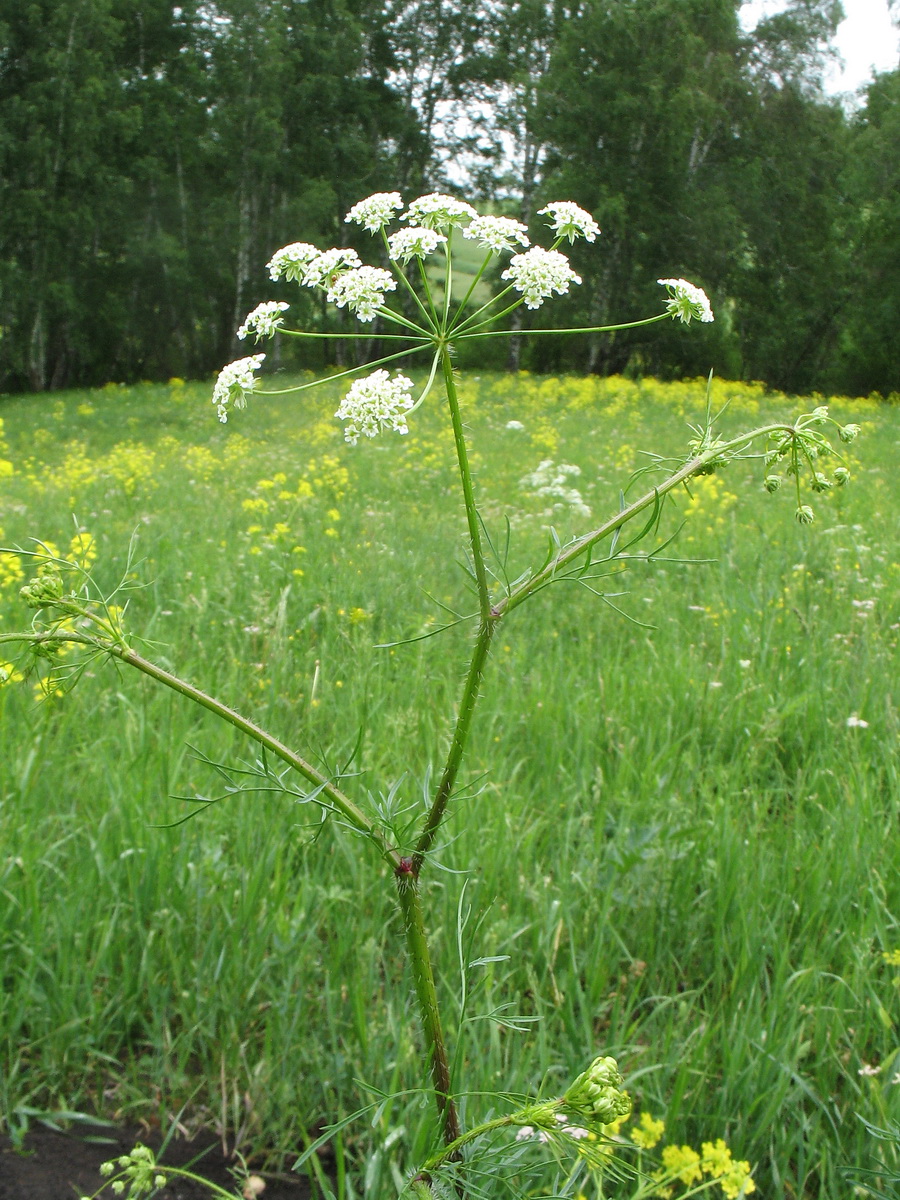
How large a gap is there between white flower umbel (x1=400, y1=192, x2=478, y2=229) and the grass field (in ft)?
1.74

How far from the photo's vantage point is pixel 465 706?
34.1 inches

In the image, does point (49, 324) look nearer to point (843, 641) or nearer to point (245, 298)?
point (245, 298)

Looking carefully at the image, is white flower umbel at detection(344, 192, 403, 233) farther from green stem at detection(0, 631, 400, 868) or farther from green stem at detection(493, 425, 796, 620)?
green stem at detection(0, 631, 400, 868)

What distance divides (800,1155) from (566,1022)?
412 millimetres

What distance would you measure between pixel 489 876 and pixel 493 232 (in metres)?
1.33

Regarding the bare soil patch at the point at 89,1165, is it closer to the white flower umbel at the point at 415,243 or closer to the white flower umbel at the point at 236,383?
the white flower umbel at the point at 236,383

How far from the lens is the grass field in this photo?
152 cm

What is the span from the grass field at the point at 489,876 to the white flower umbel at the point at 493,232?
1.84ft

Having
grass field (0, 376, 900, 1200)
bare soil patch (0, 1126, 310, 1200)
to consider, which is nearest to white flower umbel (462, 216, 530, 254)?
grass field (0, 376, 900, 1200)

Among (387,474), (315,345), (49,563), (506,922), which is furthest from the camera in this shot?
(315,345)

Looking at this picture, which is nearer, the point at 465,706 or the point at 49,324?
the point at 465,706

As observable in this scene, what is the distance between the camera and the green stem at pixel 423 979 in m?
0.87

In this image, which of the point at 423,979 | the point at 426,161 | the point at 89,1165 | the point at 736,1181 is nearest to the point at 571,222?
the point at 423,979

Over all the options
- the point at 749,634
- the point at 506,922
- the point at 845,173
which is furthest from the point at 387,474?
the point at 845,173
